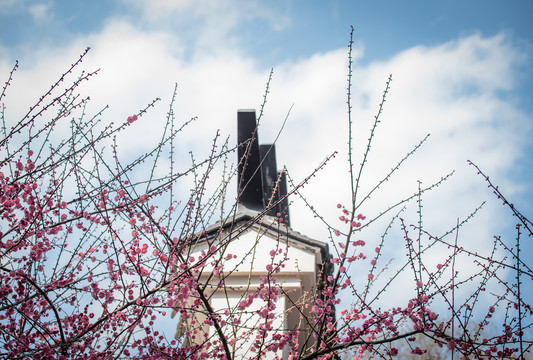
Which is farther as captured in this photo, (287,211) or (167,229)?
(287,211)

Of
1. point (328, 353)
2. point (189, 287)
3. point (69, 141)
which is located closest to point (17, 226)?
point (69, 141)

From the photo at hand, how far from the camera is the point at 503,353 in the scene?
129 inches

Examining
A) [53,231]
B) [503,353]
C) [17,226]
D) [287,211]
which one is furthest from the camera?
[287,211]

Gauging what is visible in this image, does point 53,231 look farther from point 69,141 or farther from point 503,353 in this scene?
point 503,353

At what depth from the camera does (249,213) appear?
6227mm

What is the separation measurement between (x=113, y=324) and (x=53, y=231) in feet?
3.55

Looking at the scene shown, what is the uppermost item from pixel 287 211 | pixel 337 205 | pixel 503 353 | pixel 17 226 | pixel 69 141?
pixel 287 211

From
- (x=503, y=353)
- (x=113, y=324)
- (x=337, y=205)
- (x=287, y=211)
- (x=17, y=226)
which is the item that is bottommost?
(x=503, y=353)

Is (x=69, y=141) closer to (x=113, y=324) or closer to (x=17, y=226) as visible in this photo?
(x=17, y=226)

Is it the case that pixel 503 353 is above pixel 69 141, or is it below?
below

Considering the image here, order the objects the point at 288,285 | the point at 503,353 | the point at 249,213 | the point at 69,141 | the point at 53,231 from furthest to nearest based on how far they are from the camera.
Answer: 1. the point at 249,213
2. the point at 288,285
3. the point at 69,141
4. the point at 53,231
5. the point at 503,353

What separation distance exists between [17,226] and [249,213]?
127 inches

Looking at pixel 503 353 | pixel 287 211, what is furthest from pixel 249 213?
pixel 503 353

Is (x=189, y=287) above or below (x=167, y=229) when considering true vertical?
below
